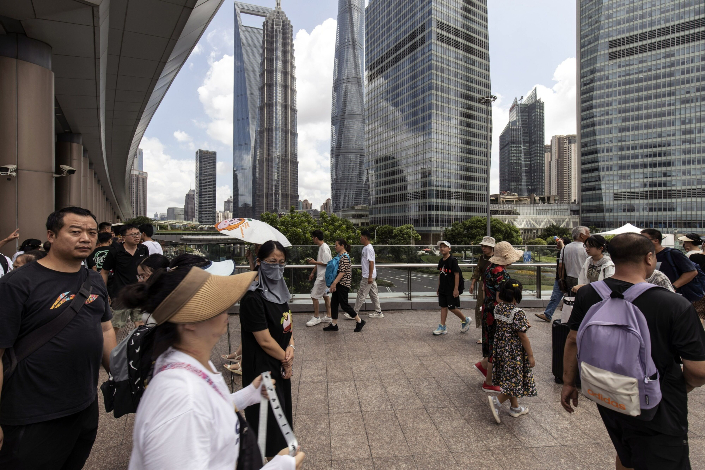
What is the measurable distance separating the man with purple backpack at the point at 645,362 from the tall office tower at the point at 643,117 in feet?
417

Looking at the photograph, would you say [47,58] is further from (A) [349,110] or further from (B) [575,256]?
(A) [349,110]

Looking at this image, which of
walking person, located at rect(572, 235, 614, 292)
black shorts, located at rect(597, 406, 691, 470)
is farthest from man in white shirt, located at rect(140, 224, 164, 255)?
walking person, located at rect(572, 235, 614, 292)

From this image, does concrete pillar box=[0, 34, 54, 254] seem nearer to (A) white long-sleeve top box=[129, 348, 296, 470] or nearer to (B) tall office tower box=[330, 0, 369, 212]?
(A) white long-sleeve top box=[129, 348, 296, 470]

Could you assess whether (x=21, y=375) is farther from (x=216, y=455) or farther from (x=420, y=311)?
(x=420, y=311)

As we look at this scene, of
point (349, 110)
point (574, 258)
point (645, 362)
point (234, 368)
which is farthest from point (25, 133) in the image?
point (349, 110)

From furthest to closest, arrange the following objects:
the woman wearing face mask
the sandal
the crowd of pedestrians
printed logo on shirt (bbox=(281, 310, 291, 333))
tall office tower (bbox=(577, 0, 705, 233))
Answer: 1. tall office tower (bbox=(577, 0, 705, 233))
2. the sandal
3. printed logo on shirt (bbox=(281, 310, 291, 333))
4. the woman wearing face mask
5. the crowd of pedestrians

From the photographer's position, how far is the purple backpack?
208 cm

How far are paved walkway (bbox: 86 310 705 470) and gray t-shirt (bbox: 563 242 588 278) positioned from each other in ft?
6.94

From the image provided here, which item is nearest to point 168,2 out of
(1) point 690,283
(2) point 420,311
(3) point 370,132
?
(2) point 420,311

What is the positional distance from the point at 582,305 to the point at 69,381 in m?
3.37

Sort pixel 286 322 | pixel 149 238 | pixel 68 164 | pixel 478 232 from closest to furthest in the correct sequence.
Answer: pixel 286 322, pixel 149 238, pixel 68 164, pixel 478 232

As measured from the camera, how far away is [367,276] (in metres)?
A: 8.21

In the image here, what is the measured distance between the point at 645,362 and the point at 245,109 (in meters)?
199

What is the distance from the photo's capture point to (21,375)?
1996 mm
